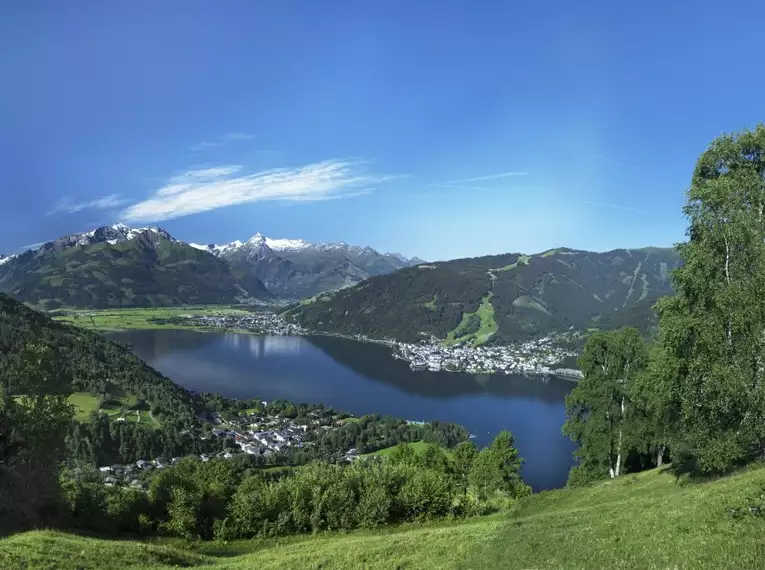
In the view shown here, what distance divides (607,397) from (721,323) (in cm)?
2249

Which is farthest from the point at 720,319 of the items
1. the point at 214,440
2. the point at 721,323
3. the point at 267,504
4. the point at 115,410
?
the point at 115,410

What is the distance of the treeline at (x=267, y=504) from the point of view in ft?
106

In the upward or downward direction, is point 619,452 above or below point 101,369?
above

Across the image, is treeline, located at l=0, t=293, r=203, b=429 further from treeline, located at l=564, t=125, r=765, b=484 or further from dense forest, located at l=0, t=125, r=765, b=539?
treeline, located at l=564, t=125, r=765, b=484

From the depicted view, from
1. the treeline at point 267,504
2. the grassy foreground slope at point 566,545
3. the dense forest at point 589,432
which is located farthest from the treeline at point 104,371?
the grassy foreground slope at point 566,545

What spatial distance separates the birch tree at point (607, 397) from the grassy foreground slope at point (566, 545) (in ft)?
62.4

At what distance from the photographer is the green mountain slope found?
155663 millimetres

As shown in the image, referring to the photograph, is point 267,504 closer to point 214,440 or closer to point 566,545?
point 566,545

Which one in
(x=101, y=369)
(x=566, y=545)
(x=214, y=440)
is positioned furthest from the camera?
(x=101, y=369)

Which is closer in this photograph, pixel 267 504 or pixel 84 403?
pixel 267 504

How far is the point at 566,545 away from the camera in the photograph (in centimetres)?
1520

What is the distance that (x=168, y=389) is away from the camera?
169125 millimetres

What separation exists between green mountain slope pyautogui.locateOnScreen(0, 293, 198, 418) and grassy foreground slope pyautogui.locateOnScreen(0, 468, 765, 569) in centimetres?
13616

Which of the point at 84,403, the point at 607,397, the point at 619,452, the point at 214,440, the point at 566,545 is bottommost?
the point at 214,440
